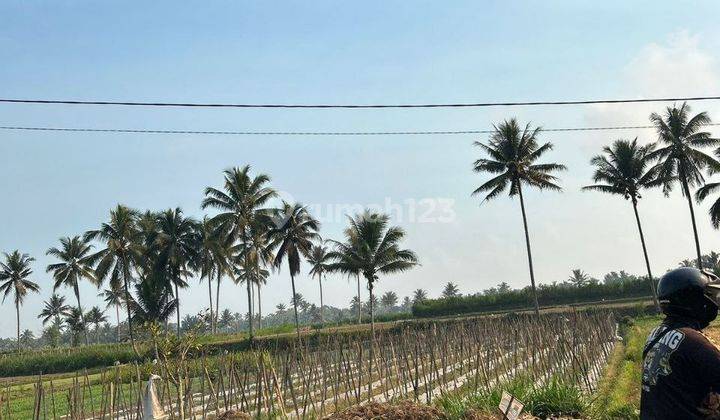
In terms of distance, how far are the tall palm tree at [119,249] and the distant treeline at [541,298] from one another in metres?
20.5

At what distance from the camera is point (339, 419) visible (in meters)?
8.50

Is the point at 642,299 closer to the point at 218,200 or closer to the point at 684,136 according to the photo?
the point at 684,136

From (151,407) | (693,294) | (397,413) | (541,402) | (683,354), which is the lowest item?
Result: (541,402)

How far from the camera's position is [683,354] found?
2.84 m

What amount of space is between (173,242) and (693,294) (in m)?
43.8

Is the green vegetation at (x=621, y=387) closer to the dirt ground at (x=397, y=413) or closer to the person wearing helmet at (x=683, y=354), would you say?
the dirt ground at (x=397, y=413)

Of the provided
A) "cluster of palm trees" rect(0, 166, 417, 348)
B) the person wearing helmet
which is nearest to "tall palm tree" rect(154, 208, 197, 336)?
"cluster of palm trees" rect(0, 166, 417, 348)

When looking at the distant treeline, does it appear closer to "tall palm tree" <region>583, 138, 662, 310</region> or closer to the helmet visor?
"tall palm tree" <region>583, 138, 662, 310</region>

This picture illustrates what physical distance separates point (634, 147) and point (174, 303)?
32.9 meters

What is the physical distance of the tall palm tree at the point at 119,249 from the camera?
41688 mm

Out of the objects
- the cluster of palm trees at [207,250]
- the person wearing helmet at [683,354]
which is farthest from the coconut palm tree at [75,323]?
the person wearing helmet at [683,354]

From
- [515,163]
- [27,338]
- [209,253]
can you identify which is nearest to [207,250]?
[209,253]

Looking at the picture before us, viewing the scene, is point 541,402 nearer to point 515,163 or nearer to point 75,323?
point 515,163

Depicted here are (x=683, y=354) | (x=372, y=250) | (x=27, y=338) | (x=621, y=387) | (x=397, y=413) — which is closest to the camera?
(x=683, y=354)
